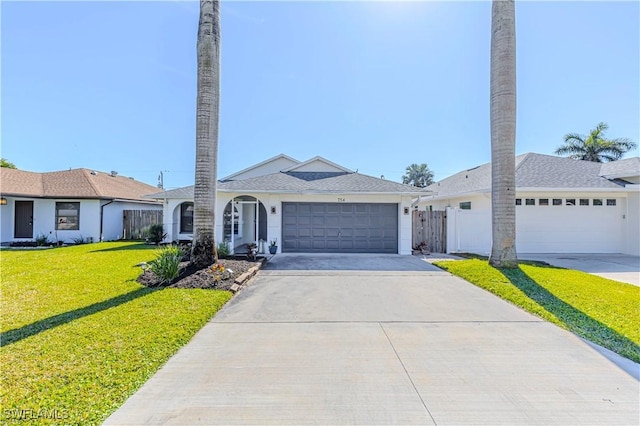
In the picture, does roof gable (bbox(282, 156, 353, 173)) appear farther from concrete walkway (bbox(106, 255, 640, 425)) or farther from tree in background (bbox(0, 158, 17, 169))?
tree in background (bbox(0, 158, 17, 169))

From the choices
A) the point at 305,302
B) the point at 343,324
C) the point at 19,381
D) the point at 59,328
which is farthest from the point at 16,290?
the point at 343,324

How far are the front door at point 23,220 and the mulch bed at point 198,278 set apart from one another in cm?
1481

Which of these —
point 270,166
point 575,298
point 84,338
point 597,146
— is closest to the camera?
point 84,338

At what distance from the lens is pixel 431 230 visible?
589 inches

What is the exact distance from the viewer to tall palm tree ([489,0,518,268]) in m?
9.50

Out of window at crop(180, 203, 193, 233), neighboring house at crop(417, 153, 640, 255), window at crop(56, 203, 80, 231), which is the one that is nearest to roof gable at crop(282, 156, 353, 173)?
window at crop(180, 203, 193, 233)

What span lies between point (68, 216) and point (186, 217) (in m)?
6.99

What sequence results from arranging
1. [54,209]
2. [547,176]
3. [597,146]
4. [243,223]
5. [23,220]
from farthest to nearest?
1. [597,146]
2. [54,209]
3. [23,220]
4. [243,223]
5. [547,176]

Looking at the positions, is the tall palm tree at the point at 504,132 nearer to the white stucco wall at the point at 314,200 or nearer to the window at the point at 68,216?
the white stucco wall at the point at 314,200

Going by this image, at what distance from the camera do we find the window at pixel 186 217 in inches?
686

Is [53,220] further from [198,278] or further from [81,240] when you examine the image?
[198,278]

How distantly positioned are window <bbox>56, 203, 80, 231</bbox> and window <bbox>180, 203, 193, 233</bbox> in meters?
6.15

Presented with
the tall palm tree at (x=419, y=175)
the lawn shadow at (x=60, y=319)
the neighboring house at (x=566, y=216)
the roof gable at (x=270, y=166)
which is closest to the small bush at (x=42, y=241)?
the roof gable at (x=270, y=166)

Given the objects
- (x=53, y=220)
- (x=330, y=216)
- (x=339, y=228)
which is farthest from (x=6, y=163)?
(x=339, y=228)
